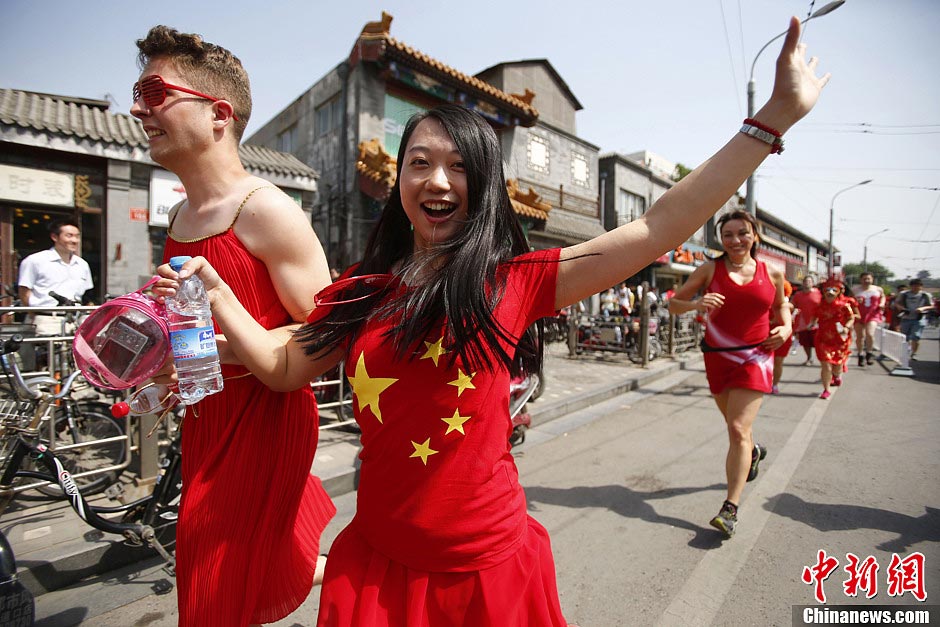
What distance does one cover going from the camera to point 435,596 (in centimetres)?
113

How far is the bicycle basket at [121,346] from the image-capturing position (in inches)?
48.8

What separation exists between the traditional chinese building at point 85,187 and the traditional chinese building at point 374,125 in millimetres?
3663

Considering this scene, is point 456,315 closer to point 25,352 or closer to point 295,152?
point 25,352

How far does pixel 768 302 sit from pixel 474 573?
127 inches

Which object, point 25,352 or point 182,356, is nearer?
point 182,356

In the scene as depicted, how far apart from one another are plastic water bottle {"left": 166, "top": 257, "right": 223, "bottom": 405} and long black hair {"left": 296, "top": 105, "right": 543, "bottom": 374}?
9.1 inches

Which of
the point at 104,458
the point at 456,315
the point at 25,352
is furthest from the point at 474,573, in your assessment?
the point at 104,458

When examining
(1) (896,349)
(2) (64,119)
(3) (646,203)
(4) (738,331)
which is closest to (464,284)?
(4) (738,331)

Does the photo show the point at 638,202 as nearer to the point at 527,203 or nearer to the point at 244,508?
the point at 527,203

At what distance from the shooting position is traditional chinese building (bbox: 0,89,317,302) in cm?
707

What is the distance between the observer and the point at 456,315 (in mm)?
1118

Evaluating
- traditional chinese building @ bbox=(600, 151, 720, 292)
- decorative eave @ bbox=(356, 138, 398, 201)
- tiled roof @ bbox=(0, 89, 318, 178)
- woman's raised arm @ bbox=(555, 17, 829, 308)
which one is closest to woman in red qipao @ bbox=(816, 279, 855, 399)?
decorative eave @ bbox=(356, 138, 398, 201)

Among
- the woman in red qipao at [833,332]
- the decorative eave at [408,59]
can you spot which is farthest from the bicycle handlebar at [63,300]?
the woman in red qipao at [833,332]

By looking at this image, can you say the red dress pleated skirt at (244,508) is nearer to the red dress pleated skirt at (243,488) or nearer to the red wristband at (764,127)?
the red dress pleated skirt at (243,488)
